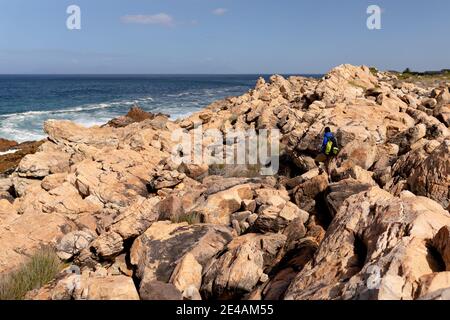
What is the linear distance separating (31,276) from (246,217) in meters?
6.09

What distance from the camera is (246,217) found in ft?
38.8

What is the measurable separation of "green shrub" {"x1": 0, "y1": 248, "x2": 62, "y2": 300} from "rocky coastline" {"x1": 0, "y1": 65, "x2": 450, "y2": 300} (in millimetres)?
551

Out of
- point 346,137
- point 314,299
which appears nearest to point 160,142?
point 346,137

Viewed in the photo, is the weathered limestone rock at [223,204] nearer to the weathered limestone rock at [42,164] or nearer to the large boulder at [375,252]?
the large boulder at [375,252]

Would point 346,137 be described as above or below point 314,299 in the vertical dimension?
above

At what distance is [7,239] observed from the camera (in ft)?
35.9

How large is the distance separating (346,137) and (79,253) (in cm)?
1132

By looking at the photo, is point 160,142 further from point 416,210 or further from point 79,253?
point 416,210

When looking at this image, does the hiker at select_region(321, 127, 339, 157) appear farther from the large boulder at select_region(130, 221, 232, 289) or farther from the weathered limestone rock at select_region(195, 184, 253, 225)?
the large boulder at select_region(130, 221, 232, 289)

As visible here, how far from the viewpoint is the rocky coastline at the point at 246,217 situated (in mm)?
6573

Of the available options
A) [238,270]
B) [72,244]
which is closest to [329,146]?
[238,270]

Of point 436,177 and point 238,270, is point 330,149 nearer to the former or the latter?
point 436,177

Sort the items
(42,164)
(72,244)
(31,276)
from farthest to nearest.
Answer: (42,164), (72,244), (31,276)

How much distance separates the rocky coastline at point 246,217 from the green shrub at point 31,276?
0.55 metres
